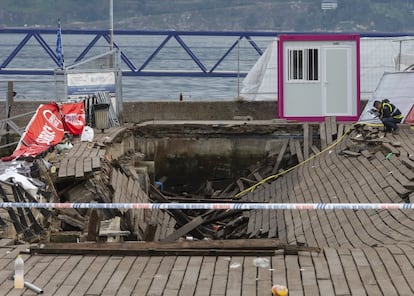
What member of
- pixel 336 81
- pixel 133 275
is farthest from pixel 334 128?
pixel 133 275

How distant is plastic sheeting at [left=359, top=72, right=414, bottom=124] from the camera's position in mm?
25094

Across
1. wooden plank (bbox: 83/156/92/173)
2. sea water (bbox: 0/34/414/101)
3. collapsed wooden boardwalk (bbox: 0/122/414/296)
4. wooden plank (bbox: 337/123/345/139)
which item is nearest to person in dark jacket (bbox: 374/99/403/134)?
wooden plank (bbox: 337/123/345/139)

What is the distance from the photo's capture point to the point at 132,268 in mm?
10438

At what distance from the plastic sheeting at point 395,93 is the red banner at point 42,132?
804cm

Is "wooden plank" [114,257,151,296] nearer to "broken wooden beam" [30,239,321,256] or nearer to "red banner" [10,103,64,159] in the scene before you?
"broken wooden beam" [30,239,321,256]

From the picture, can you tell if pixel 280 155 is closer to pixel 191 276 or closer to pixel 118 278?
pixel 191 276

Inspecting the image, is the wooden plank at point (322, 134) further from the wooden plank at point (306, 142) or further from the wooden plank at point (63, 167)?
the wooden plank at point (63, 167)

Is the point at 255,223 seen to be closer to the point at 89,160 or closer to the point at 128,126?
the point at 89,160

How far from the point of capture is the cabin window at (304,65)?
26.7 metres

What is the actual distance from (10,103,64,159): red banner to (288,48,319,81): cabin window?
7303 mm

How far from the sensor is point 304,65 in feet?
87.7

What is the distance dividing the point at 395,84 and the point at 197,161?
224 inches

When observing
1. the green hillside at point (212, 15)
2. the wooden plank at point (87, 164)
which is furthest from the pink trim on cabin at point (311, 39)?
the green hillside at point (212, 15)

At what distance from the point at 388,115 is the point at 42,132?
25.8ft
